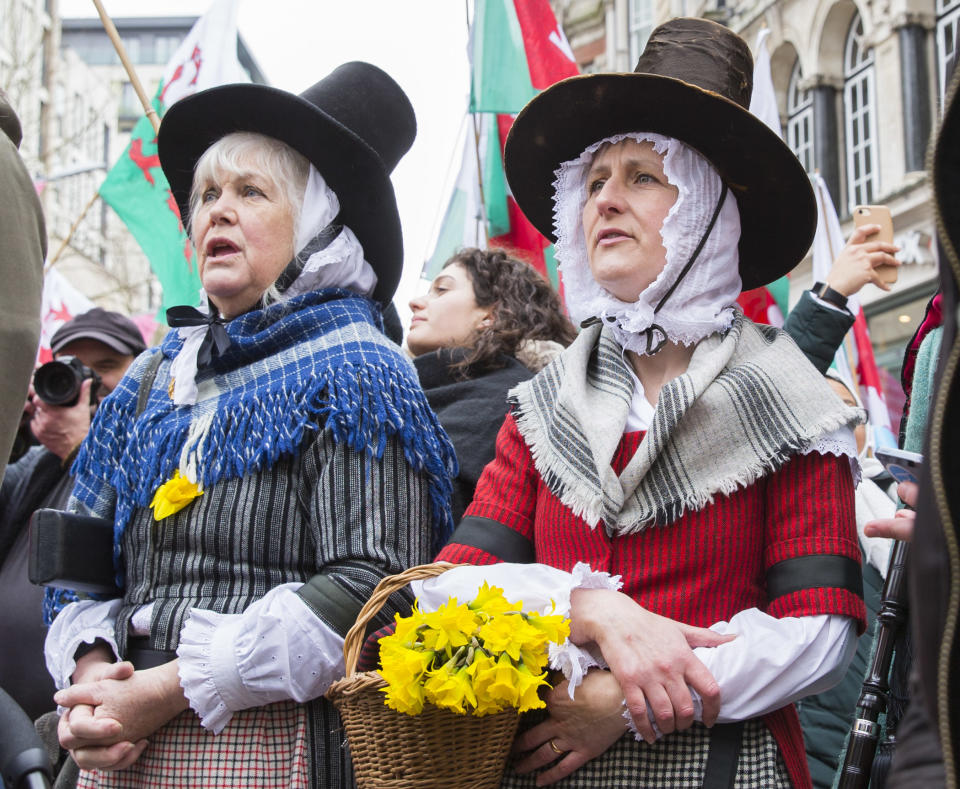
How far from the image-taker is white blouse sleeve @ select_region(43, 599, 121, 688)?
96.3 inches

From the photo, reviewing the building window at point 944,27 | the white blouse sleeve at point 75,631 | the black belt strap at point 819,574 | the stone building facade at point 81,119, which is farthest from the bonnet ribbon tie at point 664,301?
the building window at point 944,27

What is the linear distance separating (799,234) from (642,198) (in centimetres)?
38

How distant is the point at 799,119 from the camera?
17.1 meters

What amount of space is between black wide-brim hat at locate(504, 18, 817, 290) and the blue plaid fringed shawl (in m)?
0.60

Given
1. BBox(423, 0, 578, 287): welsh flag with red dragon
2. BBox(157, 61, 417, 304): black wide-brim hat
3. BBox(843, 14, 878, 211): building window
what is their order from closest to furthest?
BBox(157, 61, 417, 304): black wide-brim hat < BBox(423, 0, 578, 287): welsh flag with red dragon < BBox(843, 14, 878, 211): building window

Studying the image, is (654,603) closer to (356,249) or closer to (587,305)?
(587,305)

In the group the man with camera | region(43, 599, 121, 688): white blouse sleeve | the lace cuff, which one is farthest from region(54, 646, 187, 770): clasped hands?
the man with camera

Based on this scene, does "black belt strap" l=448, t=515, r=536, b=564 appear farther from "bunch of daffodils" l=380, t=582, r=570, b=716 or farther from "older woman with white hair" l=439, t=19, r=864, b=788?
"bunch of daffodils" l=380, t=582, r=570, b=716

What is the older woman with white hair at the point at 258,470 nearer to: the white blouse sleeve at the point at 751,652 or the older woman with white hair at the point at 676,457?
the older woman with white hair at the point at 676,457

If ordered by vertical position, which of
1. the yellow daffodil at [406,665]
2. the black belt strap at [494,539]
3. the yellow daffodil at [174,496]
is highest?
the yellow daffodil at [174,496]

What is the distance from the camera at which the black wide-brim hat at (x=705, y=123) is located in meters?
2.27

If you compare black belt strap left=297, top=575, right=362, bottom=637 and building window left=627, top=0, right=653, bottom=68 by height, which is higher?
building window left=627, top=0, right=653, bottom=68

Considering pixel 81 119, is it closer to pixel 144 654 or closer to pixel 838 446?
pixel 144 654

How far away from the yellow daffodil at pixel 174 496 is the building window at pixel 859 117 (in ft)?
45.7
